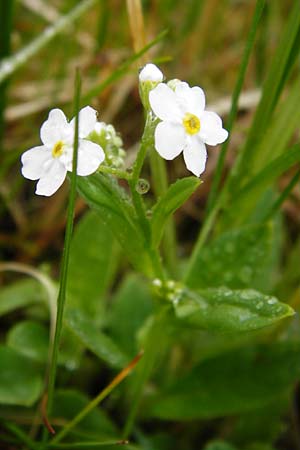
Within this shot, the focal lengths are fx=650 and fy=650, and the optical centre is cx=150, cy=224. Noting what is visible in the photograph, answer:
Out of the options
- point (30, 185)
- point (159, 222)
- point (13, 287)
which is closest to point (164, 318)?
point (159, 222)

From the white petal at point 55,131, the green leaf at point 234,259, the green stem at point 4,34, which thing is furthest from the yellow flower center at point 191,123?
the green stem at point 4,34

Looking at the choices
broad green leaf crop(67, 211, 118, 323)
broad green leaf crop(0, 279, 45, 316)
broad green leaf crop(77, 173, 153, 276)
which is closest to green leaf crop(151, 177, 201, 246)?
broad green leaf crop(77, 173, 153, 276)

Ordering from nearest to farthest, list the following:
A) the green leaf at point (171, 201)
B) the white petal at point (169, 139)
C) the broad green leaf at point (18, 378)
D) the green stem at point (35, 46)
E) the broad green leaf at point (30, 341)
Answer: the white petal at point (169, 139) → the green leaf at point (171, 201) → the broad green leaf at point (18, 378) → the broad green leaf at point (30, 341) → the green stem at point (35, 46)

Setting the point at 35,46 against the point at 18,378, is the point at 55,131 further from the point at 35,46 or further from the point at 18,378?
the point at 35,46

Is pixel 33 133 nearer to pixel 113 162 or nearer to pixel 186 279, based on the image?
pixel 186 279

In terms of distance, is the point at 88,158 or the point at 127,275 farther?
the point at 127,275

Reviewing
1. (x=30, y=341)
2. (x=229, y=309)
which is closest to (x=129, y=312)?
(x=30, y=341)

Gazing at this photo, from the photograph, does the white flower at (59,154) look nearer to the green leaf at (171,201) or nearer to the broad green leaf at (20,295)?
the green leaf at (171,201)
